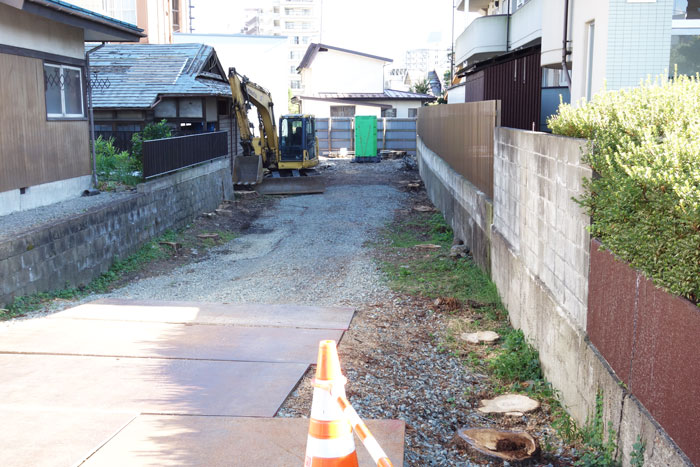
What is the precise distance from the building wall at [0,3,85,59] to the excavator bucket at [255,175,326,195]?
9683 millimetres

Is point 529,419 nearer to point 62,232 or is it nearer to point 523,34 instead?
point 62,232

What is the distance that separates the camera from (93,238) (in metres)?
11.7

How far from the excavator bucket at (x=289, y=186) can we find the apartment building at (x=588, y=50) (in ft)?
24.3

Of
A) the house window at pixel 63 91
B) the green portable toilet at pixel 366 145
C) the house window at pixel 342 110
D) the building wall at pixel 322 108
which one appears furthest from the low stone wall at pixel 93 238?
the house window at pixel 342 110

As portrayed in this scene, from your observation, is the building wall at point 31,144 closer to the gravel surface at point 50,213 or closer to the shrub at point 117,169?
the gravel surface at point 50,213

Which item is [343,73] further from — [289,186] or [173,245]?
[173,245]

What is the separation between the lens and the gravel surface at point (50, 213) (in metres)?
10.4

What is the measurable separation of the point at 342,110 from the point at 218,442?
143 ft

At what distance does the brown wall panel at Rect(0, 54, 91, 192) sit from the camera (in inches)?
472

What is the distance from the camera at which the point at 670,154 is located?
404 cm

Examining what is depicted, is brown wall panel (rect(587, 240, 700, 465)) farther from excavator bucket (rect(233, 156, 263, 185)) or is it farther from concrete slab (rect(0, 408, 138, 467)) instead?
excavator bucket (rect(233, 156, 263, 185))


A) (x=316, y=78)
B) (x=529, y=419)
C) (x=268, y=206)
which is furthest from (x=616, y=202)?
(x=316, y=78)

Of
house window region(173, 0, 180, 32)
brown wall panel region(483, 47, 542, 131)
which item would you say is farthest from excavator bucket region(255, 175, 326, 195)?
house window region(173, 0, 180, 32)

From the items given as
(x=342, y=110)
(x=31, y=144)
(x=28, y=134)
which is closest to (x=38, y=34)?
(x=28, y=134)
